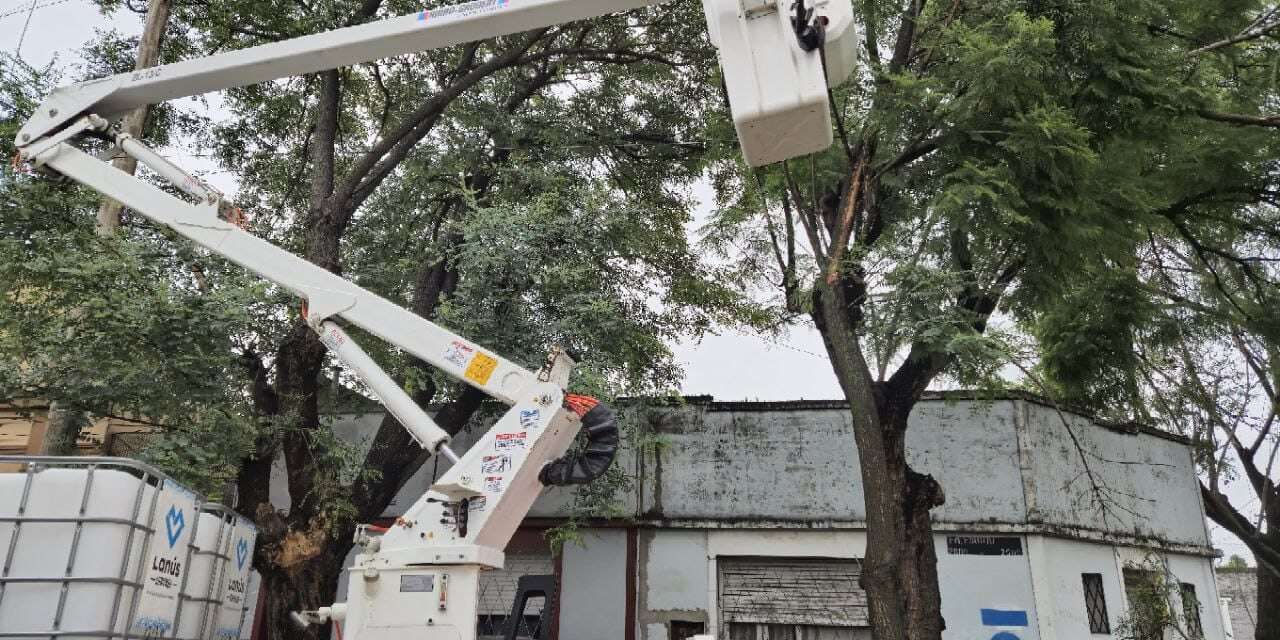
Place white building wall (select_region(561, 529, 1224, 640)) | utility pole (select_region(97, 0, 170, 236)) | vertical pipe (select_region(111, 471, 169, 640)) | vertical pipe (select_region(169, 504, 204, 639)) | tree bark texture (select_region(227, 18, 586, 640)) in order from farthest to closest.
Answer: white building wall (select_region(561, 529, 1224, 640)) → utility pole (select_region(97, 0, 170, 236)) → tree bark texture (select_region(227, 18, 586, 640)) → vertical pipe (select_region(169, 504, 204, 639)) → vertical pipe (select_region(111, 471, 169, 640))

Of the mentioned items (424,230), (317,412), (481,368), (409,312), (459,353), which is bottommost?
(481,368)

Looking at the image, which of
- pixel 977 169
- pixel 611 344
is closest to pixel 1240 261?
pixel 977 169

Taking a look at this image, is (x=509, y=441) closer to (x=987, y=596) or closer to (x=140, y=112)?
(x=140, y=112)

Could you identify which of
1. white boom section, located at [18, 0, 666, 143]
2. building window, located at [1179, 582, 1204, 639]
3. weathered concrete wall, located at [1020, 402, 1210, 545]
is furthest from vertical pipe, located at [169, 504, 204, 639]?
building window, located at [1179, 582, 1204, 639]

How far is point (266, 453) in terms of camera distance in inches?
407

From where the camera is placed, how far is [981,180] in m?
8.20

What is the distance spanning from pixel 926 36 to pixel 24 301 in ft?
36.4

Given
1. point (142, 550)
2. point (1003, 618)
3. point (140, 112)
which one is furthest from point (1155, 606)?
point (140, 112)

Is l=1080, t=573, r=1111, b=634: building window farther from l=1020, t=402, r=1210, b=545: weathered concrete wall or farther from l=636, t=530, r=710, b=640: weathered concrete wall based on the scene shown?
l=636, t=530, r=710, b=640: weathered concrete wall

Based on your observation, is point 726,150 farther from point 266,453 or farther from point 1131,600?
point 1131,600

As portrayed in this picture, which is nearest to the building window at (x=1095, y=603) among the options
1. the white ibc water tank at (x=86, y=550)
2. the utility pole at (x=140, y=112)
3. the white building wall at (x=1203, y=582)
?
the white building wall at (x=1203, y=582)

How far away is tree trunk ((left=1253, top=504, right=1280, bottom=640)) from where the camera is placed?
15648 mm

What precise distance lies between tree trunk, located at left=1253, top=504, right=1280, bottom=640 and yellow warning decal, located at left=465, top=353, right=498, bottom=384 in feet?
51.9

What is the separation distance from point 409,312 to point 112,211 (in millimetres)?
6263
